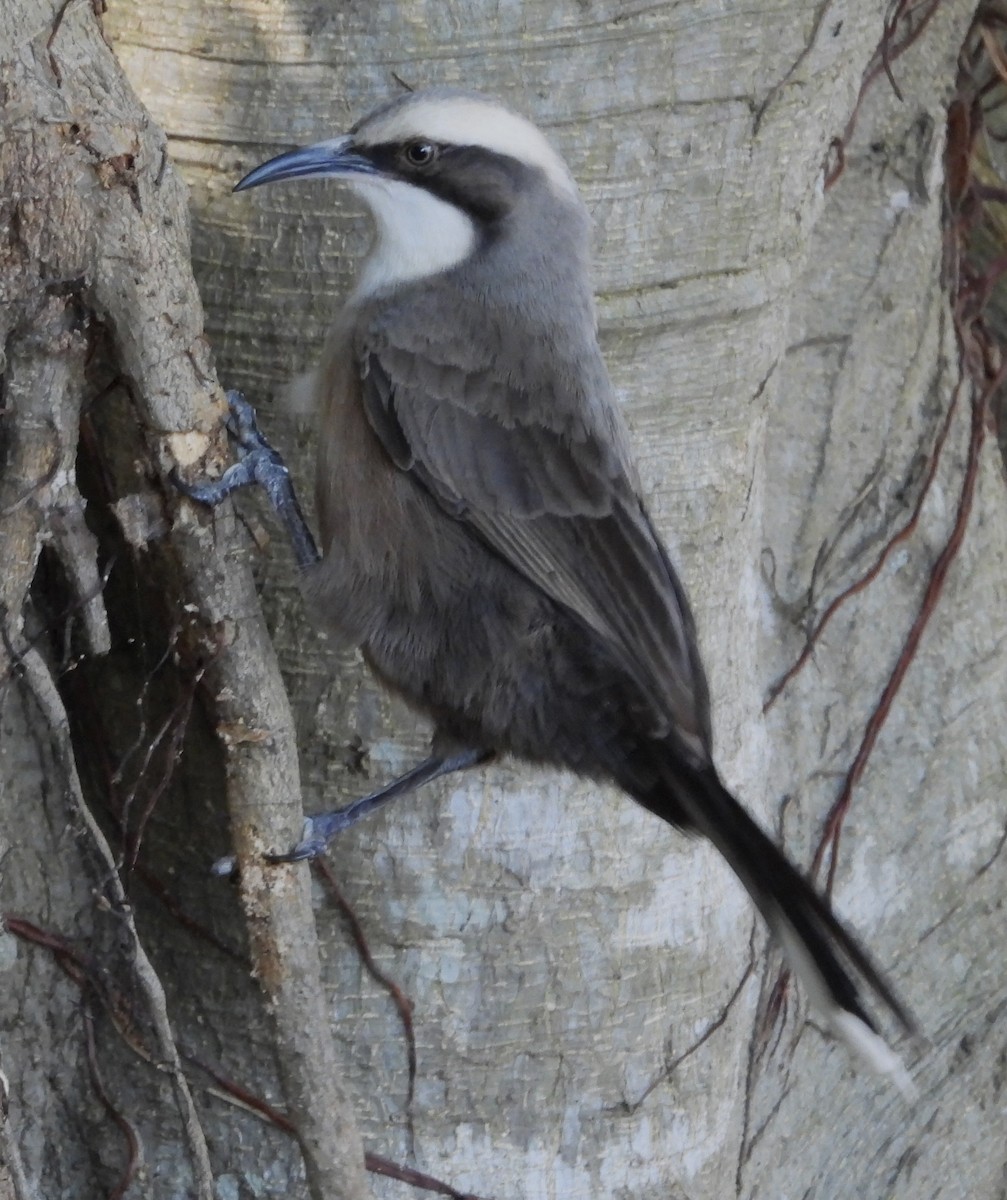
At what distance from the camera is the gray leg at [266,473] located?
2.70 meters

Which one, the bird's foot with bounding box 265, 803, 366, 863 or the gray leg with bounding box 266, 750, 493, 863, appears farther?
the gray leg with bounding box 266, 750, 493, 863

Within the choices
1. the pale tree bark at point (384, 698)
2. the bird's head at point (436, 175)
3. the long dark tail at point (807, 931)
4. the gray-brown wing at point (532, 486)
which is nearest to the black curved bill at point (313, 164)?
the bird's head at point (436, 175)

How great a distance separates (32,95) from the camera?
7.23 ft

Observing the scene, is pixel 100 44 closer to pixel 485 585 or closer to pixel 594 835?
pixel 485 585

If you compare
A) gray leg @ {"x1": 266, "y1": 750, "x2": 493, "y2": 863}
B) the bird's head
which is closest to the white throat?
the bird's head

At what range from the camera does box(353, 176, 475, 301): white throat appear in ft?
9.14

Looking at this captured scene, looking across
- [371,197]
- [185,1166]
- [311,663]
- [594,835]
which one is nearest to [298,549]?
[311,663]

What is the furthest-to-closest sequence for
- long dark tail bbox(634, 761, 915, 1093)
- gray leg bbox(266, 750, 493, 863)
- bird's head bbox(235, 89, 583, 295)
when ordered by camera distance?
gray leg bbox(266, 750, 493, 863) → bird's head bbox(235, 89, 583, 295) → long dark tail bbox(634, 761, 915, 1093)

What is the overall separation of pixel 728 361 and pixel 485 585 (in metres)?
0.75

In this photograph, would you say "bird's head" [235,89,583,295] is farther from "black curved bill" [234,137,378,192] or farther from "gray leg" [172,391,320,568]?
"gray leg" [172,391,320,568]

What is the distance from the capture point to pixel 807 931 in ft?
7.99

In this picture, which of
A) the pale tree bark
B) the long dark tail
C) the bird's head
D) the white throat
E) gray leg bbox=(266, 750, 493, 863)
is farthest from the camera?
gray leg bbox=(266, 750, 493, 863)

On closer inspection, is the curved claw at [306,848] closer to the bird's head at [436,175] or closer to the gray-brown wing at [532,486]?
the gray-brown wing at [532,486]

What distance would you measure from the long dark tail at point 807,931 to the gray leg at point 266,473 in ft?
2.89
